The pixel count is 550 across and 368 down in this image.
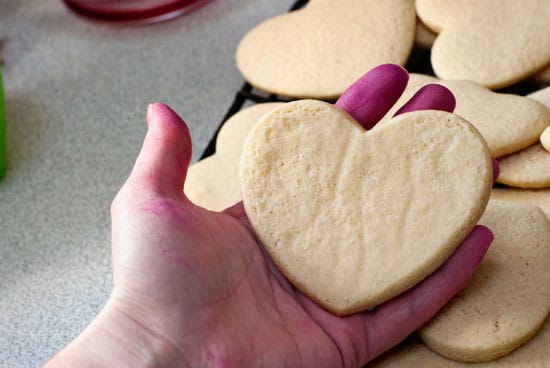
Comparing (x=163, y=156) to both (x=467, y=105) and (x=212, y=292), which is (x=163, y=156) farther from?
(x=467, y=105)

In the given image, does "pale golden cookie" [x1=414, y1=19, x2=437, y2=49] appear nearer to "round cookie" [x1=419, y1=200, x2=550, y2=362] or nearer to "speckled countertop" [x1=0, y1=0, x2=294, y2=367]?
"speckled countertop" [x1=0, y1=0, x2=294, y2=367]

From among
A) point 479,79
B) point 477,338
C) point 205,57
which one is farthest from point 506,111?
point 205,57

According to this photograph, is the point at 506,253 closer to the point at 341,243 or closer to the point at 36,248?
the point at 341,243

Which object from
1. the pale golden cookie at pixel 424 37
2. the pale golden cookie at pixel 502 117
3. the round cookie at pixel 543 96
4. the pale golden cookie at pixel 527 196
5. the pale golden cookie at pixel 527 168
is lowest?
the pale golden cookie at pixel 527 196

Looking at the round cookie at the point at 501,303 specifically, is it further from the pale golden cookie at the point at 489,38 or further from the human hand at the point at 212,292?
the pale golden cookie at the point at 489,38

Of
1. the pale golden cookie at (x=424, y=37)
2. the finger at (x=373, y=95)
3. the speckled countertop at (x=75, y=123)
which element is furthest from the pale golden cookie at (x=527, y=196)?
the speckled countertop at (x=75, y=123)

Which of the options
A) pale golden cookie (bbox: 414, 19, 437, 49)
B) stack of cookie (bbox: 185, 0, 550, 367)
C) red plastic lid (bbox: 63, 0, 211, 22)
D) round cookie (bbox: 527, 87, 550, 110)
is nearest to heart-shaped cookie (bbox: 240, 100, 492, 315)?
stack of cookie (bbox: 185, 0, 550, 367)
